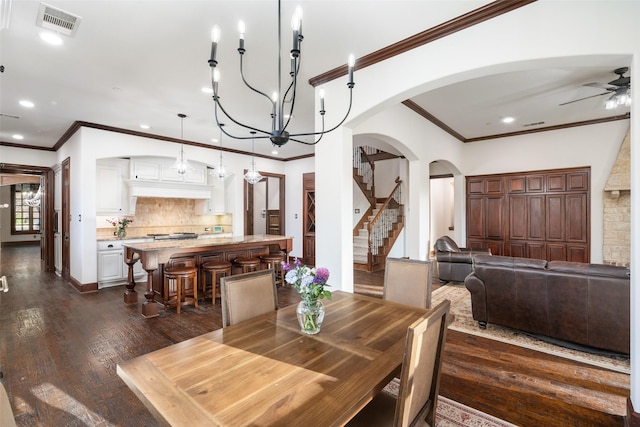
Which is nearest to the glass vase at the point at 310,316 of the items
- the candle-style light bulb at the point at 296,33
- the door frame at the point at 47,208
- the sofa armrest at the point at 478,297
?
the candle-style light bulb at the point at 296,33

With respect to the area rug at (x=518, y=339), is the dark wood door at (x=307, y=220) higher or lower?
higher

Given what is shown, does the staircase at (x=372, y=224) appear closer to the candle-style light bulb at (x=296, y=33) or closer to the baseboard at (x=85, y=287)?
the baseboard at (x=85, y=287)

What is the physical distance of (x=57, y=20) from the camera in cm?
248

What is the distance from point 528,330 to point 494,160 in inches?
194

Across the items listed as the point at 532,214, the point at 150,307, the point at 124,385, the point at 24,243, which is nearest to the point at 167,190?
the point at 150,307

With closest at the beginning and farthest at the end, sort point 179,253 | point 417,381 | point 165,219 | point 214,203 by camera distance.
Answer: point 417,381
point 179,253
point 165,219
point 214,203

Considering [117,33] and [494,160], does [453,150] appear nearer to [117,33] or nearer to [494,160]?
[494,160]

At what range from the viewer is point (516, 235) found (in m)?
6.74

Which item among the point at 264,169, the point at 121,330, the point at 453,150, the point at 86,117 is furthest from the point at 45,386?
the point at 453,150

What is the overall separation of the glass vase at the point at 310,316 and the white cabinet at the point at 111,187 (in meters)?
5.88

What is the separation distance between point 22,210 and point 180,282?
1367cm

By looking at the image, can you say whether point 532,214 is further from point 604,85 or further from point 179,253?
point 179,253

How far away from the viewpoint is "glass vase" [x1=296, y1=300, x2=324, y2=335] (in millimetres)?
1608

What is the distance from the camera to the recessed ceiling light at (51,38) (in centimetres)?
264
